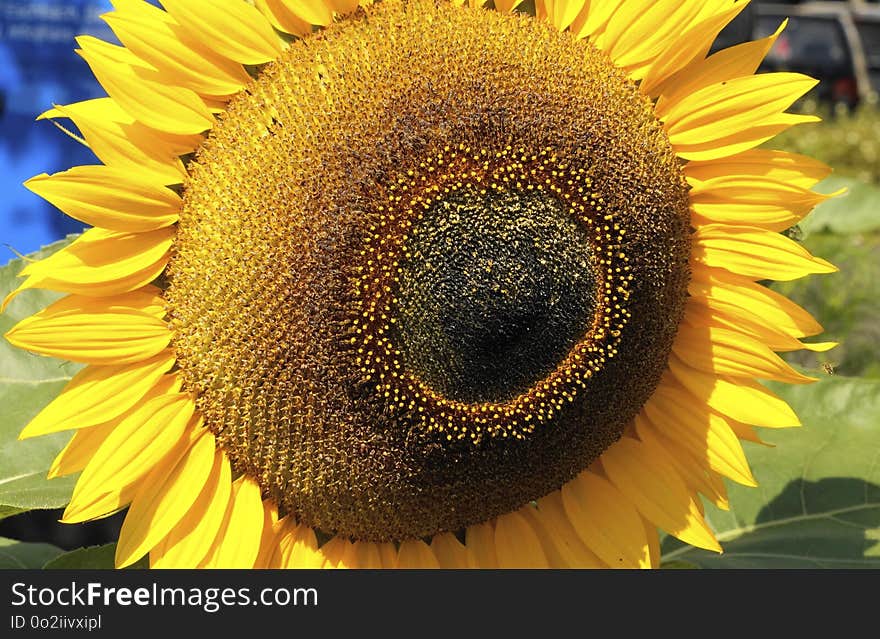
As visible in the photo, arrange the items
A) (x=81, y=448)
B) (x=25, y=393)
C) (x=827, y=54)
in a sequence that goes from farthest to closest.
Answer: (x=827, y=54), (x=25, y=393), (x=81, y=448)

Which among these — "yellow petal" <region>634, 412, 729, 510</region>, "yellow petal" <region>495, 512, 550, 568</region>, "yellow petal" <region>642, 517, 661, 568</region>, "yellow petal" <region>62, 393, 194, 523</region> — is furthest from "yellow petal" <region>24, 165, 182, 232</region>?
"yellow petal" <region>642, 517, 661, 568</region>

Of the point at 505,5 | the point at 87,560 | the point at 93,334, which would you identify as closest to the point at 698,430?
the point at 505,5

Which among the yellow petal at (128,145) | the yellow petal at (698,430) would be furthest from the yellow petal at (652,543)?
the yellow petal at (128,145)

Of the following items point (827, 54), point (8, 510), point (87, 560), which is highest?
point (827, 54)

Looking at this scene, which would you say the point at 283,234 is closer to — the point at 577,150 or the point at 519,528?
the point at 577,150

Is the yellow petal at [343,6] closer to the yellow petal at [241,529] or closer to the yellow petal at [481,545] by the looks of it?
the yellow petal at [241,529]

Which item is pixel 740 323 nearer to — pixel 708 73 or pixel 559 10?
pixel 708 73

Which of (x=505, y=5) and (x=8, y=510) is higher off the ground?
(x=505, y=5)

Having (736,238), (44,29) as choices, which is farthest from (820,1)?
(736,238)
